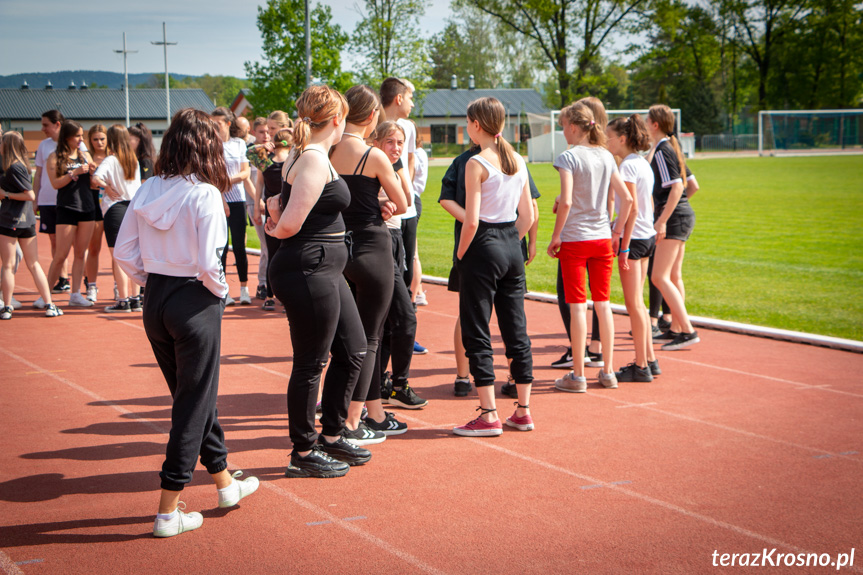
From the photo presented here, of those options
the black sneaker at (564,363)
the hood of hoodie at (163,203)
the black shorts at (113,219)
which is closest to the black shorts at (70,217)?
the black shorts at (113,219)

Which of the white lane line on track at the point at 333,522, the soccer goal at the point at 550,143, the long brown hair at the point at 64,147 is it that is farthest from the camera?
the soccer goal at the point at 550,143

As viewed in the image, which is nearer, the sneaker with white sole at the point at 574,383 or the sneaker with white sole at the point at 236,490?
the sneaker with white sole at the point at 236,490

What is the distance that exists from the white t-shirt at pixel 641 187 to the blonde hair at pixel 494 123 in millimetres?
1746

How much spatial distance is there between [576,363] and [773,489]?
7.18 ft

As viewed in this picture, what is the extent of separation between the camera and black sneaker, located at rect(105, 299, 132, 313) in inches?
387

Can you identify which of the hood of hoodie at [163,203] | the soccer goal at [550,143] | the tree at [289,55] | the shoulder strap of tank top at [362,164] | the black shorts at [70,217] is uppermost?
the tree at [289,55]

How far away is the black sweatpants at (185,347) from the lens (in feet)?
12.1

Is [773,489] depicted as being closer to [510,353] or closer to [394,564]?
[510,353]

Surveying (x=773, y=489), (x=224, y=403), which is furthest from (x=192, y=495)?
(x=773, y=489)

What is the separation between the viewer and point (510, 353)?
17.9ft

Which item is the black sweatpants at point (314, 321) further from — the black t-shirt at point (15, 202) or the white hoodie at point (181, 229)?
the black t-shirt at point (15, 202)

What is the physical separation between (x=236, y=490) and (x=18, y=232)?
667 centimetres

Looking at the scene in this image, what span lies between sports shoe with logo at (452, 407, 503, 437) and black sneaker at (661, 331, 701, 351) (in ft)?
10.4

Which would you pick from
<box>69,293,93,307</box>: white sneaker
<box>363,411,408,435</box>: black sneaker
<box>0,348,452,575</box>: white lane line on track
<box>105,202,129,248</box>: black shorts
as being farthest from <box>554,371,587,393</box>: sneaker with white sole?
<box>69,293,93,307</box>: white sneaker
